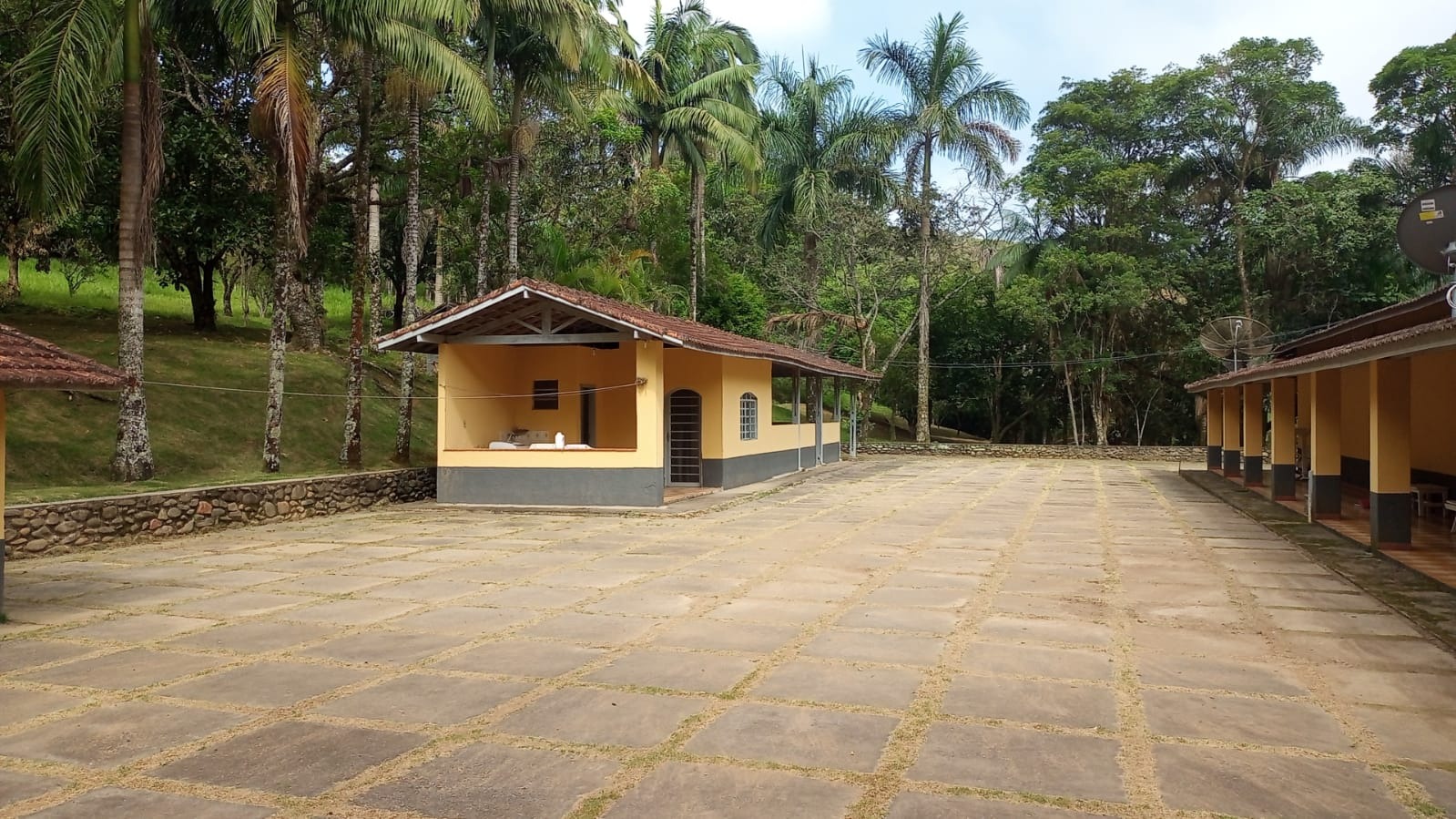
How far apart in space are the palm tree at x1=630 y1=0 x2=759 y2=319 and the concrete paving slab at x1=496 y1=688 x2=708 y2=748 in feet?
62.9

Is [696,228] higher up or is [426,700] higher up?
[696,228]

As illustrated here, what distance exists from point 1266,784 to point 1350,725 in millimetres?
1069

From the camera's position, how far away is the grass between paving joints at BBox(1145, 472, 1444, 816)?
11.3 ft

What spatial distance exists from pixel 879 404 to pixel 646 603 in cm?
3148

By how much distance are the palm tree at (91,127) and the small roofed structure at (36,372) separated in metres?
0.60

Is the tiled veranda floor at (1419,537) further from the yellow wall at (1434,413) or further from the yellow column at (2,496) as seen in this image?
the yellow column at (2,496)

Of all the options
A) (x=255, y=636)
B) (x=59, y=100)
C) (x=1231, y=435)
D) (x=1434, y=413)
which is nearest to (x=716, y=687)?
(x=255, y=636)

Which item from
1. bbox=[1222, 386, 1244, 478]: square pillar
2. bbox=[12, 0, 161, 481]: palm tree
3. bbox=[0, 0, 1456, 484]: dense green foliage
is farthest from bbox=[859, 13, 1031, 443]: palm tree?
bbox=[12, 0, 161, 481]: palm tree

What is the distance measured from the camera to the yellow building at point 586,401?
1357 centimetres

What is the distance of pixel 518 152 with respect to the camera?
1652 cm

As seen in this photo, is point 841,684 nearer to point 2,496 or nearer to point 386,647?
point 386,647

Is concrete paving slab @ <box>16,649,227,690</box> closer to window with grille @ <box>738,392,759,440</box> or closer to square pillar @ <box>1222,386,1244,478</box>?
window with grille @ <box>738,392,759,440</box>

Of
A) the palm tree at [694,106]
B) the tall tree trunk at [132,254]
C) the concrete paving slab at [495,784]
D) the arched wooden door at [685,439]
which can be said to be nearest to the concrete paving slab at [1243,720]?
the concrete paving slab at [495,784]

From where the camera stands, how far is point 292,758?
3.87 meters
